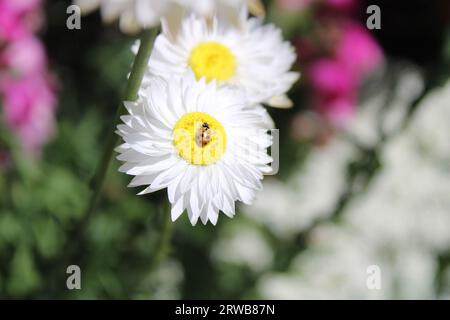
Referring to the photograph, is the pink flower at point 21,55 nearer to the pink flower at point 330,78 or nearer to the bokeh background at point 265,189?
the bokeh background at point 265,189

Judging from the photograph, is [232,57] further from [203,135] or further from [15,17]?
[15,17]

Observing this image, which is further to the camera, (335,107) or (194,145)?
(335,107)

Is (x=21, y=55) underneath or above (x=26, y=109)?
above

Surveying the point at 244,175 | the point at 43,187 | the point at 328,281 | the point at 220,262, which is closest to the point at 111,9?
the point at 244,175

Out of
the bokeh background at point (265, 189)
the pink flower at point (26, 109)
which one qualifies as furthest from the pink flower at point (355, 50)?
the pink flower at point (26, 109)

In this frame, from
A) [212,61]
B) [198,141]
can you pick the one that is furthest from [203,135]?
[212,61]

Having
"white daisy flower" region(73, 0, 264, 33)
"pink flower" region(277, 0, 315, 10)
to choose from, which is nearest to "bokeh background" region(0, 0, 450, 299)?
"pink flower" region(277, 0, 315, 10)

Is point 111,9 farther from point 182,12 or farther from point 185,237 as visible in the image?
point 185,237
